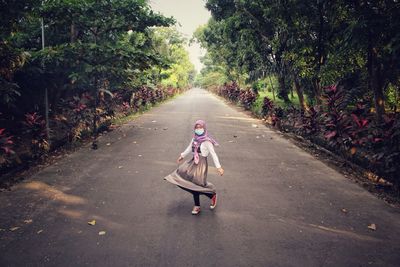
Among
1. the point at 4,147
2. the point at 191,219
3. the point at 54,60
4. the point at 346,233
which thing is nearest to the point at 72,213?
the point at 191,219

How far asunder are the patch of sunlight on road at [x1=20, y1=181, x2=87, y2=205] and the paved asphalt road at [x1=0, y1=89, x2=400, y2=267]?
0.07 feet

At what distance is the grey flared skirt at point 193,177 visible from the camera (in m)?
5.43

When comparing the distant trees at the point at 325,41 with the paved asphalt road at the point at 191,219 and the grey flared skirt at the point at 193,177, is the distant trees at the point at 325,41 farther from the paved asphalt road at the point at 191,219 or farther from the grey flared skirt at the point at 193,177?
the grey flared skirt at the point at 193,177

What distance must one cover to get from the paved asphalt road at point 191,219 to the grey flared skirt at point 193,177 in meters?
0.48

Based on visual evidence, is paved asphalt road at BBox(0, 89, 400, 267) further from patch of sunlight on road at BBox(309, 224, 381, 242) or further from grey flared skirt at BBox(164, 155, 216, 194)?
grey flared skirt at BBox(164, 155, 216, 194)

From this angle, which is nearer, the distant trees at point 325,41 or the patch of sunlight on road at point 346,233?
the patch of sunlight on road at point 346,233

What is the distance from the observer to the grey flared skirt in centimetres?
543

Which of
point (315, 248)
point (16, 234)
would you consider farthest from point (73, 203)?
point (315, 248)

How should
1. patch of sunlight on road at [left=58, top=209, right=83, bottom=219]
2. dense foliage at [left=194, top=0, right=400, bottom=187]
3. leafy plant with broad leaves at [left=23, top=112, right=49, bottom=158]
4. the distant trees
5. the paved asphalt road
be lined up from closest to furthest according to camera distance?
the paved asphalt road < patch of sunlight on road at [left=58, top=209, right=83, bottom=219] < dense foliage at [left=194, top=0, right=400, bottom=187] < the distant trees < leafy plant with broad leaves at [left=23, top=112, right=49, bottom=158]

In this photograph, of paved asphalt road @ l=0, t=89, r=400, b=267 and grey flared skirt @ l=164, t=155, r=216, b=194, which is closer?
paved asphalt road @ l=0, t=89, r=400, b=267

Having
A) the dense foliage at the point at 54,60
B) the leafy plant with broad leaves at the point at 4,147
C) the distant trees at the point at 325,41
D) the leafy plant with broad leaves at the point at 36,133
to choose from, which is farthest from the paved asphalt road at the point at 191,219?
the distant trees at the point at 325,41

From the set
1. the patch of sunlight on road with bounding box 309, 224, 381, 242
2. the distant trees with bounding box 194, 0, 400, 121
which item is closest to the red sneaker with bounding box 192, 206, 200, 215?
the patch of sunlight on road with bounding box 309, 224, 381, 242

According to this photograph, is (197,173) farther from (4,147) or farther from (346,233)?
(4,147)

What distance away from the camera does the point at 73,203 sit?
6.00 meters
